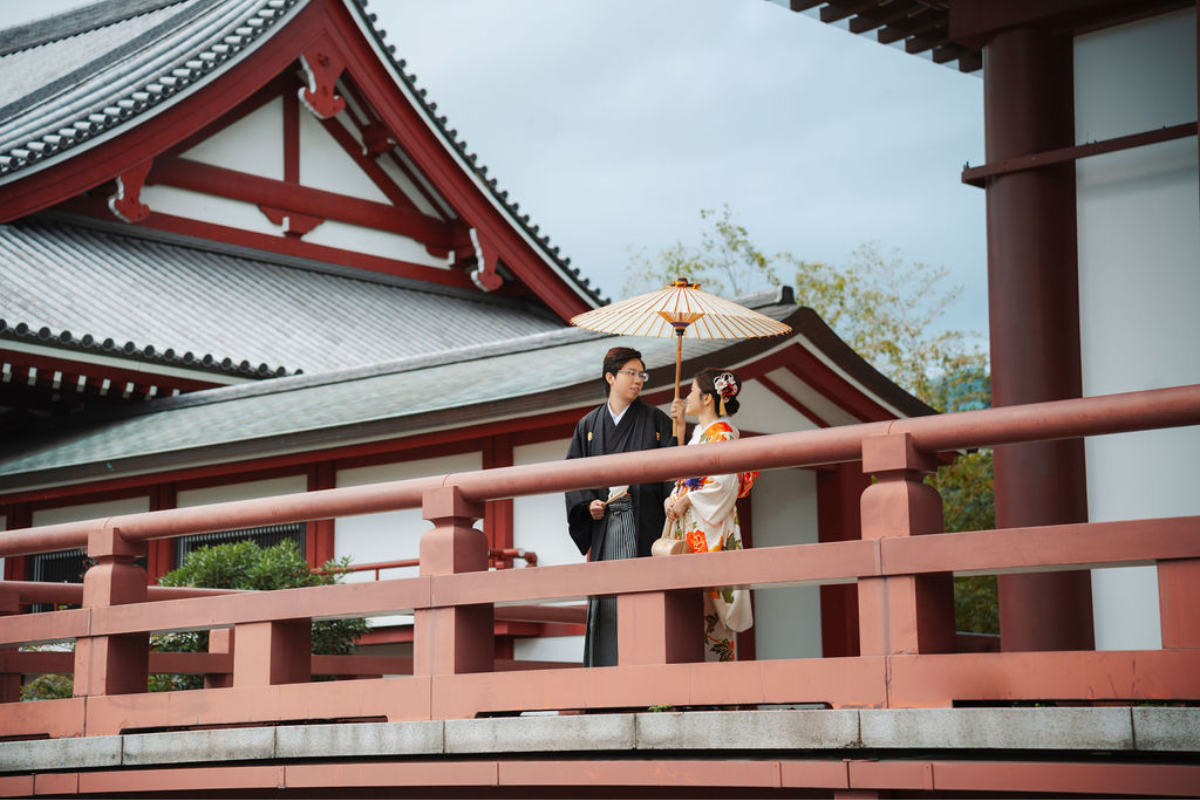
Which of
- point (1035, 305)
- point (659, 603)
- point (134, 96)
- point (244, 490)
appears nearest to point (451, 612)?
point (659, 603)

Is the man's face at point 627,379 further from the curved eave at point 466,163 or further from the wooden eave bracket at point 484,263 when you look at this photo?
the wooden eave bracket at point 484,263

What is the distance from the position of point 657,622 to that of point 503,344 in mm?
8373

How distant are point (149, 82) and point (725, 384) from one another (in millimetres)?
12805

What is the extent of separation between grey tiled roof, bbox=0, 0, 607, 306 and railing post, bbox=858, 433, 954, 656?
13722 millimetres

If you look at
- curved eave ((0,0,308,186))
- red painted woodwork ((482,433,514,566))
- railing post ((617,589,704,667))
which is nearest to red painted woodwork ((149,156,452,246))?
curved eave ((0,0,308,186))

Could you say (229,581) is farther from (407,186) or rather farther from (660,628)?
(407,186)

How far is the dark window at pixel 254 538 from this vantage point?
41.9 ft

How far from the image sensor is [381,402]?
12.4m

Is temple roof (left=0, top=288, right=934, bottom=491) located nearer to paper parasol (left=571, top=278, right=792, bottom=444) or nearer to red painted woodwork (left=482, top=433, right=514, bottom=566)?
red painted woodwork (left=482, top=433, right=514, bottom=566)

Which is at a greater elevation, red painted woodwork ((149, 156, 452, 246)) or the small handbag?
red painted woodwork ((149, 156, 452, 246))

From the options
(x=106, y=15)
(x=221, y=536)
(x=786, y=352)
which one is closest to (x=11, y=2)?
(x=106, y=15)

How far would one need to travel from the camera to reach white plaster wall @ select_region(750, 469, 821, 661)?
11945 mm

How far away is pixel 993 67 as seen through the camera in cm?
744

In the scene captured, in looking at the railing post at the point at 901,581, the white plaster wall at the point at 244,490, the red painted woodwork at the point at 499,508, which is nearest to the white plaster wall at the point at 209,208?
the white plaster wall at the point at 244,490
